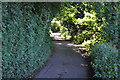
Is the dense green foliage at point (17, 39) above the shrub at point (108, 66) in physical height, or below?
above

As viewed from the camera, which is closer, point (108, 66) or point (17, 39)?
point (17, 39)

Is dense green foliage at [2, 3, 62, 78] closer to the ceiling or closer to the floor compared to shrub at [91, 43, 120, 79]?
closer to the ceiling

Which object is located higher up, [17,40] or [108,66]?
[17,40]

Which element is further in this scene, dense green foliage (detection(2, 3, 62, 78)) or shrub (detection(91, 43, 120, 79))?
shrub (detection(91, 43, 120, 79))

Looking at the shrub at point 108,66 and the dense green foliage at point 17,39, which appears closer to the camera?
the dense green foliage at point 17,39

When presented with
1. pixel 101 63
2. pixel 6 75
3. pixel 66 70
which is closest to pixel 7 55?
pixel 6 75

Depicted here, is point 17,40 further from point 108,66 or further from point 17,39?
point 108,66

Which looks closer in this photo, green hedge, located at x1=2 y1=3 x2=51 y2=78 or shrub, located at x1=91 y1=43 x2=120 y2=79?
green hedge, located at x1=2 y1=3 x2=51 y2=78

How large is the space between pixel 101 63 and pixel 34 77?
8.35 feet

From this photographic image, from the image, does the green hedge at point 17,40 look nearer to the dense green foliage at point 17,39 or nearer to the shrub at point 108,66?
the dense green foliage at point 17,39

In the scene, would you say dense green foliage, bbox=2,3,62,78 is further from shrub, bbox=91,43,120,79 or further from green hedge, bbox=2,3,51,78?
shrub, bbox=91,43,120,79

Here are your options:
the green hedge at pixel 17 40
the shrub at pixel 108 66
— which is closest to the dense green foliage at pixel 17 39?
the green hedge at pixel 17 40

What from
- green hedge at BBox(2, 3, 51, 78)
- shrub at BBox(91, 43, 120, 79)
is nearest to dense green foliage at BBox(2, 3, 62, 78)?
green hedge at BBox(2, 3, 51, 78)

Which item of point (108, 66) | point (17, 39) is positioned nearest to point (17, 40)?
point (17, 39)
